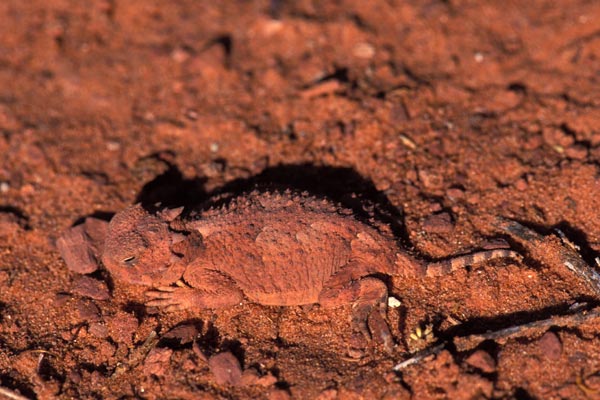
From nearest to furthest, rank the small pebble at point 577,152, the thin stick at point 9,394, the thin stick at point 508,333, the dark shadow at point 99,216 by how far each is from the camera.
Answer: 1. the thin stick at point 508,333
2. the thin stick at point 9,394
3. the small pebble at point 577,152
4. the dark shadow at point 99,216

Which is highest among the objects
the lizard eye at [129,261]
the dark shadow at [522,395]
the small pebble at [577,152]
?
the small pebble at [577,152]

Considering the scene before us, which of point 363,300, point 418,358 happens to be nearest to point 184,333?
point 363,300

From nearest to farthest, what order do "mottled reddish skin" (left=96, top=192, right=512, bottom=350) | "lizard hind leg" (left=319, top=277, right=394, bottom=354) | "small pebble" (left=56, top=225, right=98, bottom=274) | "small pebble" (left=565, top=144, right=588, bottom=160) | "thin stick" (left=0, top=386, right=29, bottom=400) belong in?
"thin stick" (left=0, top=386, right=29, bottom=400) < "lizard hind leg" (left=319, top=277, right=394, bottom=354) < "mottled reddish skin" (left=96, top=192, right=512, bottom=350) < "small pebble" (left=56, top=225, right=98, bottom=274) < "small pebble" (left=565, top=144, right=588, bottom=160)

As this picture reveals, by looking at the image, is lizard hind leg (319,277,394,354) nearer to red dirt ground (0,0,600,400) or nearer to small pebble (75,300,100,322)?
red dirt ground (0,0,600,400)

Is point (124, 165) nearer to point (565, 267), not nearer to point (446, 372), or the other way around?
point (446, 372)

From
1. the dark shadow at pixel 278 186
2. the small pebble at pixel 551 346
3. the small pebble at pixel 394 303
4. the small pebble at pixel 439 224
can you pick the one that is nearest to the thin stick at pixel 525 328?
the small pebble at pixel 551 346

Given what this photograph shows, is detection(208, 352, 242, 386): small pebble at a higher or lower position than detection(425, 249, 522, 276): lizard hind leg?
lower

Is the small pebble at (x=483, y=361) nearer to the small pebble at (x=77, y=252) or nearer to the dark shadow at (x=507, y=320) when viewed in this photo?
the dark shadow at (x=507, y=320)

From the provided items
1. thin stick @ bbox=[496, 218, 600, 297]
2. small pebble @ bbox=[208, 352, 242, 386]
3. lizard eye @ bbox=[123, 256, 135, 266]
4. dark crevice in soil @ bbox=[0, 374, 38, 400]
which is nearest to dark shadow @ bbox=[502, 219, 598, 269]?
thin stick @ bbox=[496, 218, 600, 297]
